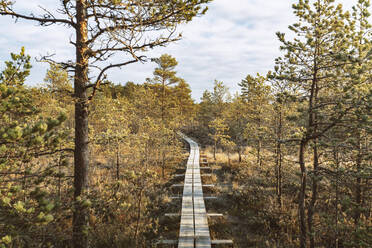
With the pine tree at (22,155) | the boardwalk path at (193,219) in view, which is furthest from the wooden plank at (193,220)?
the pine tree at (22,155)

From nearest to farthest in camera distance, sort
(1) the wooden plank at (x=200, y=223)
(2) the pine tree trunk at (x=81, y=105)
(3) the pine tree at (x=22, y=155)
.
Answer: (3) the pine tree at (x=22, y=155)
(2) the pine tree trunk at (x=81, y=105)
(1) the wooden plank at (x=200, y=223)

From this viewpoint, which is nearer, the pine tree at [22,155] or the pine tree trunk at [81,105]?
the pine tree at [22,155]

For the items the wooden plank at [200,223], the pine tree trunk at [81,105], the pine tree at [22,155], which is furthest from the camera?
the wooden plank at [200,223]

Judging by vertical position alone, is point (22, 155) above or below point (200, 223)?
above

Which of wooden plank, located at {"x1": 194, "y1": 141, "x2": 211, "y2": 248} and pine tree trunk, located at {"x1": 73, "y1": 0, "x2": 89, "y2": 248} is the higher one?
pine tree trunk, located at {"x1": 73, "y1": 0, "x2": 89, "y2": 248}

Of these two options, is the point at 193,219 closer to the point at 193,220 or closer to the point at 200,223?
the point at 193,220

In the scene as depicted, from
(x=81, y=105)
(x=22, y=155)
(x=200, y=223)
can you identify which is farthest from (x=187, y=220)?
(x=22, y=155)

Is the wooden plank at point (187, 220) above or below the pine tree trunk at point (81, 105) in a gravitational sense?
below

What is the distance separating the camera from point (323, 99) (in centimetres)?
534

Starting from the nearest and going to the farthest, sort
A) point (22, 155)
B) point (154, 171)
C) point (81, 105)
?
point (22, 155)
point (81, 105)
point (154, 171)

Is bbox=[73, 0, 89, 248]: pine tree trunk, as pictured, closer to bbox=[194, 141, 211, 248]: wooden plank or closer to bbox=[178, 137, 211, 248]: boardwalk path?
bbox=[178, 137, 211, 248]: boardwalk path

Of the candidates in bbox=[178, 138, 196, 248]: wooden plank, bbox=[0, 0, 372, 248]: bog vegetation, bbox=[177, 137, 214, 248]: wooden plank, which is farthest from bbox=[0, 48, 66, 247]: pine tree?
bbox=[177, 137, 214, 248]: wooden plank

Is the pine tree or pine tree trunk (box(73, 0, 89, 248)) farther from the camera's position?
pine tree trunk (box(73, 0, 89, 248))

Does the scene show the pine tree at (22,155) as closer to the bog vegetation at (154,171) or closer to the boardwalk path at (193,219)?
the bog vegetation at (154,171)
